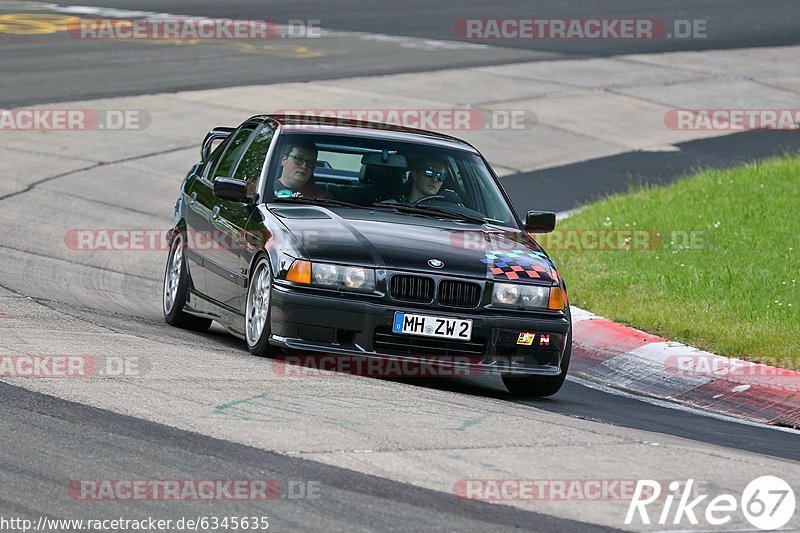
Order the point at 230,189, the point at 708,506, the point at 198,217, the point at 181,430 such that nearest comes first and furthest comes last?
the point at 708,506
the point at 181,430
the point at 230,189
the point at 198,217

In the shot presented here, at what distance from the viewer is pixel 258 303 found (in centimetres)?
904

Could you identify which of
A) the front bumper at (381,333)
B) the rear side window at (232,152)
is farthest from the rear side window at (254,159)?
the front bumper at (381,333)

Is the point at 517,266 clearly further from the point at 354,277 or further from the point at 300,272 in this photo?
the point at 300,272

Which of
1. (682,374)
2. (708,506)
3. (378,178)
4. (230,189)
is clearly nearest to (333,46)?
(378,178)

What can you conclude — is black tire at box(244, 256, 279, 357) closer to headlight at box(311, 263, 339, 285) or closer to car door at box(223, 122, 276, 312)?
car door at box(223, 122, 276, 312)

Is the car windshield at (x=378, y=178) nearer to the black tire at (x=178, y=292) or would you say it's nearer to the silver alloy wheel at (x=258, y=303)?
the silver alloy wheel at (x=258, y=303)

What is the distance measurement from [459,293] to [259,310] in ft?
4.11

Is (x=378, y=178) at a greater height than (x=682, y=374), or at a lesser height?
greater

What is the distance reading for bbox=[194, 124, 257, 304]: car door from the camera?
991 centimetres

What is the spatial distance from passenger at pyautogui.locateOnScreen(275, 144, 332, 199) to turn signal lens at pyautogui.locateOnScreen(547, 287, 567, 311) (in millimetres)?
1670

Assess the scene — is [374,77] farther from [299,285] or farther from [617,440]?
[617,440]

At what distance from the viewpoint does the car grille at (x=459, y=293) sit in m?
8.61

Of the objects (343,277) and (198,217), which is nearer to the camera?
(343,277)

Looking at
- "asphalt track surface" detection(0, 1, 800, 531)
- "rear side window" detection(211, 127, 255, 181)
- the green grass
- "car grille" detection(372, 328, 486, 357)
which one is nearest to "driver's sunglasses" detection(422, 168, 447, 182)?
"asphalt track surface" detection(0, 1, 800, 531)
